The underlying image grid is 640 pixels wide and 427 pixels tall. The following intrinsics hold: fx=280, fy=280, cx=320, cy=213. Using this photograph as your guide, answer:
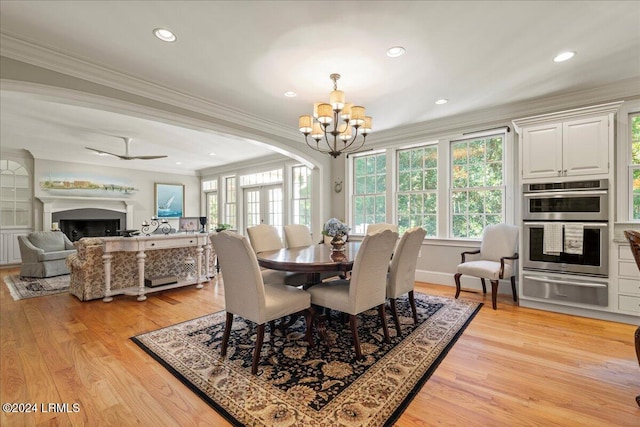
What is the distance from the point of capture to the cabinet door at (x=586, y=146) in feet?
9.57

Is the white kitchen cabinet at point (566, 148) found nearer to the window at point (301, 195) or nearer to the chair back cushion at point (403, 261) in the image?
the chair back cushion at point (403, 261)

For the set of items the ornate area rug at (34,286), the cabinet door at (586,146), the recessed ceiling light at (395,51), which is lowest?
the ornate area rug at (34,286)

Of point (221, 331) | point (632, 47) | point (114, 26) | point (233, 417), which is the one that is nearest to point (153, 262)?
point (221, 331)

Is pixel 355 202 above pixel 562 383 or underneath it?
above

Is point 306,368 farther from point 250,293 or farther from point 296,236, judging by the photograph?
point 296,236

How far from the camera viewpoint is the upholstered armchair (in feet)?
16.1

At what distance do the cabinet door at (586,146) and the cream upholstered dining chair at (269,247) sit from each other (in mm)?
3171

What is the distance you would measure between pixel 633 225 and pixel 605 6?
2375 millimetres

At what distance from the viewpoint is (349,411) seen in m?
1.57

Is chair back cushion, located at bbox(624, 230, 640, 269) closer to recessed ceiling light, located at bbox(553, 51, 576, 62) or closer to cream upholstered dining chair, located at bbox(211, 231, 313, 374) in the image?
recessed ceiling light, located at bbox(553, 51, 576, 62)

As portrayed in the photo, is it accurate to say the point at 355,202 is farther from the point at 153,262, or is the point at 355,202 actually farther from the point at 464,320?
the point at 153,262

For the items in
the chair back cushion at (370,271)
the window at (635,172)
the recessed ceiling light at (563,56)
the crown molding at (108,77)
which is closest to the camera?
the chair back cushion at (370,271)

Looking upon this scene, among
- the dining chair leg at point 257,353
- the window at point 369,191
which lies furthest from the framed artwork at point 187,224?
the dining chair leg at point 257,353

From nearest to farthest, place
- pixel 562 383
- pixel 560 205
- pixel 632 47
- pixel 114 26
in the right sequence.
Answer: pixel 562 383 → pixel 114 26 → pixel 632 47 → pixel 560 205
